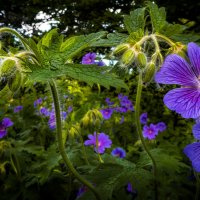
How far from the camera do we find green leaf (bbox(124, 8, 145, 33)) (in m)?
1.17

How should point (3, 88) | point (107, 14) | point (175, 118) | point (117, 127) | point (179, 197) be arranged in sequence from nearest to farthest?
point (3, 88)
point (179, 197)
point (117, 127)
point (175, 118)
point (107, 14)

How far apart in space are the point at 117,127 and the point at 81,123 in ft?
6.42

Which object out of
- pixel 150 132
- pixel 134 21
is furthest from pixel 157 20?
pixel 150 132

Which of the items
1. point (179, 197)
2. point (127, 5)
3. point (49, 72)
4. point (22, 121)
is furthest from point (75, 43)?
point (127, 5)

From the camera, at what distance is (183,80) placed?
0.97 m

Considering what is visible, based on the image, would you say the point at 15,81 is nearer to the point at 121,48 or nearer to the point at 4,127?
the point at 121,48

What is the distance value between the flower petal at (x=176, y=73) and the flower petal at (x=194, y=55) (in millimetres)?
14

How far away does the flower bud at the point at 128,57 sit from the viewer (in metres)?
1.05

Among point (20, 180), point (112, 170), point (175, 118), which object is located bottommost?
point (175, 118)

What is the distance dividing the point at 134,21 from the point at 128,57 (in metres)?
0.19

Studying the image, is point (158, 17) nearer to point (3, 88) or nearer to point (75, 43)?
point (75, 43)

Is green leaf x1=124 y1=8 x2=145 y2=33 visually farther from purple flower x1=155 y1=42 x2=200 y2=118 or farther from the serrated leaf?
purple flower x1=155 y1=42 x2=200 y2=118

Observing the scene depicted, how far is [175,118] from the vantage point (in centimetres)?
462

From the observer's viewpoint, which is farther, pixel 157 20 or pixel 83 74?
pixel 157 20
